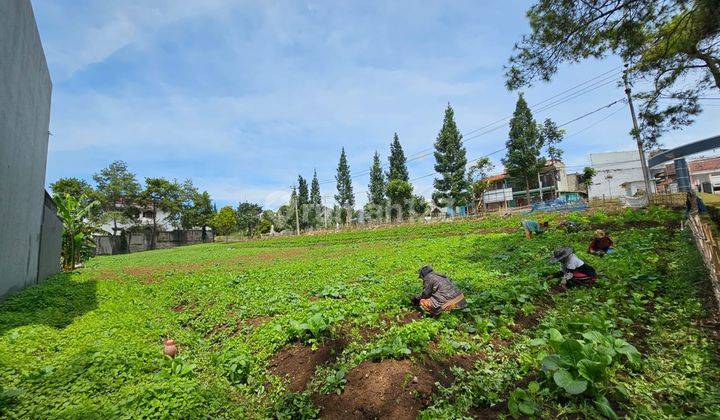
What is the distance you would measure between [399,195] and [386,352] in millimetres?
46743

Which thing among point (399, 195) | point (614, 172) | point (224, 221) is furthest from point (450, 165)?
point (224, 221)

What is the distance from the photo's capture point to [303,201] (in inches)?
2697

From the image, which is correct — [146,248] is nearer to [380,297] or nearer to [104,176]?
[104,176]

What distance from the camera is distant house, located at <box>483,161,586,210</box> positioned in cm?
5259

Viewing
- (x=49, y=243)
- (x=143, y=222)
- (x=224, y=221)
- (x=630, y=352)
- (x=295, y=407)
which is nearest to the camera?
(x=630, y=352)

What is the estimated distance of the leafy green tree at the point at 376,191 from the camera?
5701 cm

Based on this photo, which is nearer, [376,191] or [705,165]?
[705,165]

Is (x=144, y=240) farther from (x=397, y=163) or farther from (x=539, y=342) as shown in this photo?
(x=539, y=342)

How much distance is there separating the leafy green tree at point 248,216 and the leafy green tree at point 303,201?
8.69m

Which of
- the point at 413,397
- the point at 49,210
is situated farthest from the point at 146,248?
the point at 413,397

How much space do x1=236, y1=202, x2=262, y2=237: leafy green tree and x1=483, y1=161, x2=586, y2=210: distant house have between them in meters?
43.3

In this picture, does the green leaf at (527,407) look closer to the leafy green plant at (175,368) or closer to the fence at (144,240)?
the leafy green plant at (175,368)

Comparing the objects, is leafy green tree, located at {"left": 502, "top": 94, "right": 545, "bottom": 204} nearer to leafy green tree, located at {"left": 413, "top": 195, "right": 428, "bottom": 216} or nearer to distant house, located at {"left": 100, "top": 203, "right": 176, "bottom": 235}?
leafy green tree, located at {"left": 413, "top": 195, "right": 428, "bottom": 216}

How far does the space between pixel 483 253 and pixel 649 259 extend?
5.30 metres
